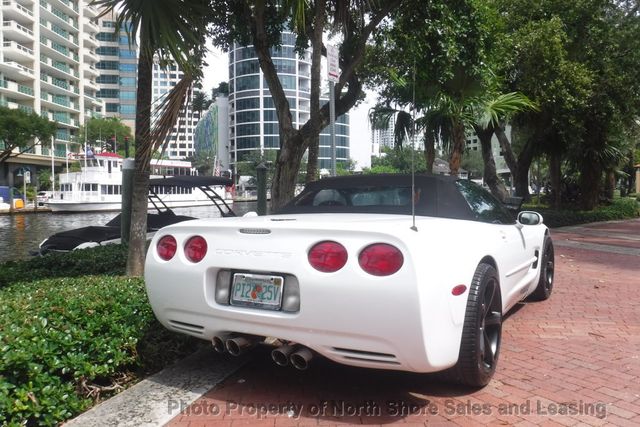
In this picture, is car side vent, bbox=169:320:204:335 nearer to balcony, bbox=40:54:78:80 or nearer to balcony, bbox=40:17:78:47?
balcony, bbox=40:54:78:80

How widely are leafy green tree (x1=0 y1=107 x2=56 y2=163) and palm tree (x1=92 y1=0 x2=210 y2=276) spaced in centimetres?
4436

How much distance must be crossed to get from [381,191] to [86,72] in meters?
77.1

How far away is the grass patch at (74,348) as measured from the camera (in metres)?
2.44

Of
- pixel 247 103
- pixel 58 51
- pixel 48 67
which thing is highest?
pixel 247 103

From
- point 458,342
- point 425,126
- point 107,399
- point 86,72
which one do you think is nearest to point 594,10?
point 425,126

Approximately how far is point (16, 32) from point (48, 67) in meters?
6.04

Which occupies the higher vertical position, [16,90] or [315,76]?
[16,90]

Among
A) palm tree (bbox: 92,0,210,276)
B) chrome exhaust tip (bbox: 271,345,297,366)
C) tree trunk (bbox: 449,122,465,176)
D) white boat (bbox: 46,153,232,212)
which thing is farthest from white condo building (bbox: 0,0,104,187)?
chrome exhaust tip (bbox: 271,345,297,366)

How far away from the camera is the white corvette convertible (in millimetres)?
2428

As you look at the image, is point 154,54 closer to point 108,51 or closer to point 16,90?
point 16,90

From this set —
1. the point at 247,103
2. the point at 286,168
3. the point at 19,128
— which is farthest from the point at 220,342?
the point at 247,103

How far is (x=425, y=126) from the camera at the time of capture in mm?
11258

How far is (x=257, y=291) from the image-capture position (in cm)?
275

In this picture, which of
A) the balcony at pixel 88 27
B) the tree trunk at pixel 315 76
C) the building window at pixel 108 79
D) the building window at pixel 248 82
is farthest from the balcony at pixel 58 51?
the tree trunk at pixel 315 76
